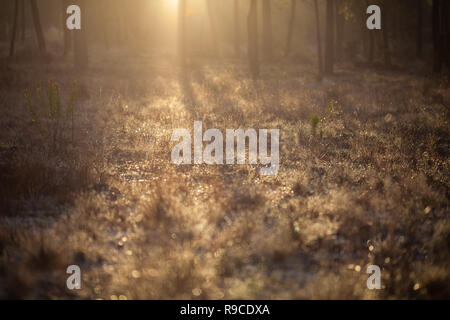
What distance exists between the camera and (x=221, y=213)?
3.90 m

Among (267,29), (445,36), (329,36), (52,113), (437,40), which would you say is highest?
(267,29)

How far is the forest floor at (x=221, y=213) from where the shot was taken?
2.76 meters

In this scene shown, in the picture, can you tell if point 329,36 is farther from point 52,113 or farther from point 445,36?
point 52,113

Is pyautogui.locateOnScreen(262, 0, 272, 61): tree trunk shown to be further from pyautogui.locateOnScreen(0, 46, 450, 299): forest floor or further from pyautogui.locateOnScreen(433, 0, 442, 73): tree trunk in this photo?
pyautogui.locateOnScreen(0, 46, 450, 299): forest floor

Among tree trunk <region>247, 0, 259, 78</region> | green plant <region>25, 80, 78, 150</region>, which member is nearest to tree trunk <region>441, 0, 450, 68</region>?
tree trunk <region>247, 0, 259, 78</region>

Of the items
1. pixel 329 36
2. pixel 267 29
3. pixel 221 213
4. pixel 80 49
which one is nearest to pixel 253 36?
pixel 329 36

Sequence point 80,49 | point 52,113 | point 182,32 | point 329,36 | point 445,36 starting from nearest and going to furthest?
point 52,113
point 80,49
point 445,36
point 329,36
point 182,32

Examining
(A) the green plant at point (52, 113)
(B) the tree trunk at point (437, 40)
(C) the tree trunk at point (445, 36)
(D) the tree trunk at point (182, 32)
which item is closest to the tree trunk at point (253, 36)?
(D) the tree trunk at point (182, 32)

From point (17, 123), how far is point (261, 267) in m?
6.62

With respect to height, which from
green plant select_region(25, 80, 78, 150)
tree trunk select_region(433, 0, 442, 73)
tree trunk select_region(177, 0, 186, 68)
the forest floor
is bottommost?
the forest floor

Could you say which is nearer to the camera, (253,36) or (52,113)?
(52,113)

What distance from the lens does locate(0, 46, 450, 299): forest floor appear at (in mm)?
2756

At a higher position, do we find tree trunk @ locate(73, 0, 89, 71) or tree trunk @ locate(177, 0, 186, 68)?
tree trunk @ locate(177, 0, 186, 68)

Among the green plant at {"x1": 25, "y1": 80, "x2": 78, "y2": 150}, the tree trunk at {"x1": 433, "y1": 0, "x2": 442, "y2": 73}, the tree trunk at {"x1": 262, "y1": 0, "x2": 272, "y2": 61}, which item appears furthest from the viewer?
the tree trunk at {"x1": 262, "y1": 0, "x2": 272, "y2": 61}
